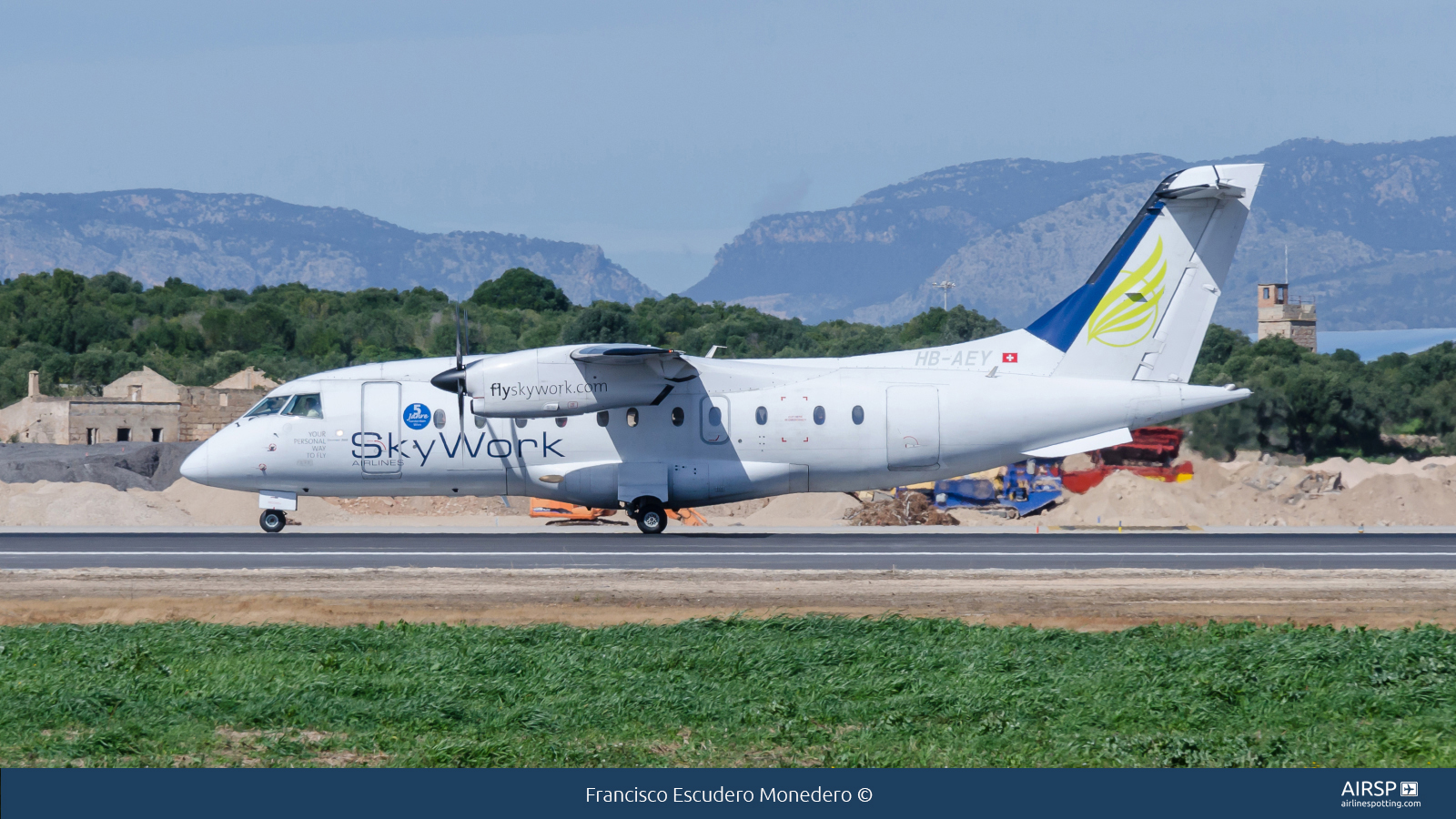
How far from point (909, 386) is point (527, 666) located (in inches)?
620

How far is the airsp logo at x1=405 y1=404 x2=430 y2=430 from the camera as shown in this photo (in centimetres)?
2738

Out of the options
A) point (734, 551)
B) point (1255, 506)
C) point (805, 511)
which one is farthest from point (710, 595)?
point (1255, 506)

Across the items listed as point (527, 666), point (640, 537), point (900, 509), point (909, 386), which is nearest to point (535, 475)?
point (640, 537)

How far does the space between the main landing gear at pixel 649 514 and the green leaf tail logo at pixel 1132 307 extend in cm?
942

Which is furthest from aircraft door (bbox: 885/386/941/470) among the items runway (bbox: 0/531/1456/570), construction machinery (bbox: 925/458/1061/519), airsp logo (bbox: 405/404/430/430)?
construction machinery (bbox: 925/458/1061/519)

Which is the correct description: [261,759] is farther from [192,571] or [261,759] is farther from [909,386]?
[909,386]

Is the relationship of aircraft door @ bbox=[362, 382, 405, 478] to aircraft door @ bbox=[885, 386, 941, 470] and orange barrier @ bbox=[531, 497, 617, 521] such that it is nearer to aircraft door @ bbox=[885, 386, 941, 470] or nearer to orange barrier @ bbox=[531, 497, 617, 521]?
orange barrier @ bbox=[531, 497, 617, 521]

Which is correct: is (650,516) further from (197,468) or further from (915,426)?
(197,468)

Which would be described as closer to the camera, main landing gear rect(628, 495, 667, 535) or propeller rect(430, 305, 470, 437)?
propeller rect(430, 305, 470, 437)

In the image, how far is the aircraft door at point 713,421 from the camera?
27.1m

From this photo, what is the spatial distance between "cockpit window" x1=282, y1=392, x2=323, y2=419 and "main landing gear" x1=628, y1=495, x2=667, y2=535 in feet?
22.0

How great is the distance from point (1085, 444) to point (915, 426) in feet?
11.1

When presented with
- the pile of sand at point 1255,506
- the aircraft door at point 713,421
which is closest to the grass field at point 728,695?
the aircraft door at point 713,421

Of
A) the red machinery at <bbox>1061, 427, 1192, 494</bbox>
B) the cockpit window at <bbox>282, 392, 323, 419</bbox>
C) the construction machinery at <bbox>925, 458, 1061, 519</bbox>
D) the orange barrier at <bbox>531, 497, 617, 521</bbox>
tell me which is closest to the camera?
the cockpit window at <bbox>282, 392, 323, 419</bbox>
